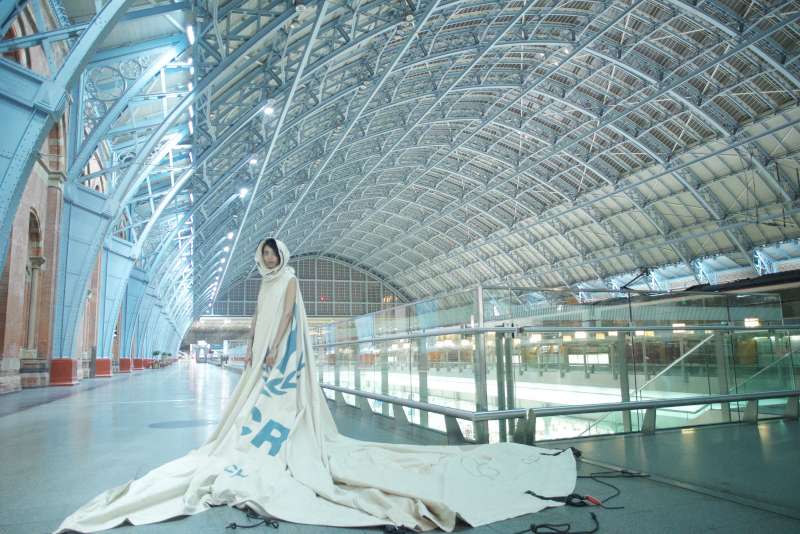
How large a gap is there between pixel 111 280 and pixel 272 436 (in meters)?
22.2

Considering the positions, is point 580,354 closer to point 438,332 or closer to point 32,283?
point 438,332

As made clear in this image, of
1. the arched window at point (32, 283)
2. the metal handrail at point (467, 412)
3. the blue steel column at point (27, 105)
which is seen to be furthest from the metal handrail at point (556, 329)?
the arched window at point (32, 283)

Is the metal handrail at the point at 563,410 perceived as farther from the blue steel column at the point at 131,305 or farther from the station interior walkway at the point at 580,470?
the blue steel column at the point at 131,305

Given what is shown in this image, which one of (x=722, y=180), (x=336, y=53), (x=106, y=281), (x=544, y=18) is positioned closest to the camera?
(x=336, y=53)

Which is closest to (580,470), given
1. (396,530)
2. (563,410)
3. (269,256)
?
(563,410)

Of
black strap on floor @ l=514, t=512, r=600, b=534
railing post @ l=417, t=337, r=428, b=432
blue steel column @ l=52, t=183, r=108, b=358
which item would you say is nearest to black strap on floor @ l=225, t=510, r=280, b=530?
black strap on floor @ l=514, t=512, r=600, b=534

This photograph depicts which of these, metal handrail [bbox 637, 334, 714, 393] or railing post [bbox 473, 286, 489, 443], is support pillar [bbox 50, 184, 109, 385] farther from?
metal handrail [bbox 637, 334, 714, 393]

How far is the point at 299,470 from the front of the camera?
4.45 m

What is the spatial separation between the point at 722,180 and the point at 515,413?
117 feet

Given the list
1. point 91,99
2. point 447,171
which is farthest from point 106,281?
point 447,171

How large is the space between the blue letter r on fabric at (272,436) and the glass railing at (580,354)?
212 centimetres

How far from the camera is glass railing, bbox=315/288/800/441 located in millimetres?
6141

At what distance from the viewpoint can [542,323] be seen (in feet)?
21.3

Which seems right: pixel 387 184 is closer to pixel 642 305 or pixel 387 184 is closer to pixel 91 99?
pixel 91 99
